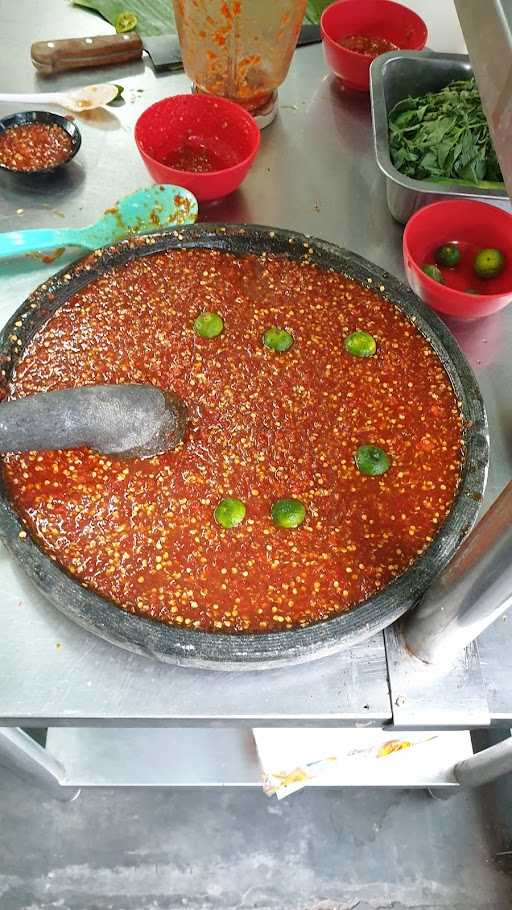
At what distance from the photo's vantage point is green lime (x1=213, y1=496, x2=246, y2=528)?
4.12ft

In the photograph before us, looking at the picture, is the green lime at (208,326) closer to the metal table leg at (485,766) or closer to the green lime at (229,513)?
the green lime at (229,513)

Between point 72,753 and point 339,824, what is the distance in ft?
2.65

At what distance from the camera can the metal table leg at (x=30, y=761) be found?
1568mm

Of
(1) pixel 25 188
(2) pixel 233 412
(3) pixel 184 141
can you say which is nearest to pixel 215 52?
(3) pixel 184 141

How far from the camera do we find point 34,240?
164 cm

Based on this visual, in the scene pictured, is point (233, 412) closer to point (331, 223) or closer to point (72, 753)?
point (331, 223)

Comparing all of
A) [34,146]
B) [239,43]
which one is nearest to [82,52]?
[34,146]

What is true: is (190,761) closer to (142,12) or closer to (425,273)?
(425,273)

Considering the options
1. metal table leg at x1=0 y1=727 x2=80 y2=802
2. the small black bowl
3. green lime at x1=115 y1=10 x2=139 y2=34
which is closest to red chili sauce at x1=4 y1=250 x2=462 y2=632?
the small black bowl

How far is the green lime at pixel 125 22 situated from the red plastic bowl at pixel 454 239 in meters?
1.21

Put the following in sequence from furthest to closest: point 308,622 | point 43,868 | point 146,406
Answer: point 43,868 → point 146,406 → point 308,622

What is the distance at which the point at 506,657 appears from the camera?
1259 millimetres

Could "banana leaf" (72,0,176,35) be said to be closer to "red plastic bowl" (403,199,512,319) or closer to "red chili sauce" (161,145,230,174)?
"red chili sauce" (161,145,230,174)

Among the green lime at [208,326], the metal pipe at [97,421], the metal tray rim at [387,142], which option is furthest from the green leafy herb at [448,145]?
the metal pipe at [97,421]
